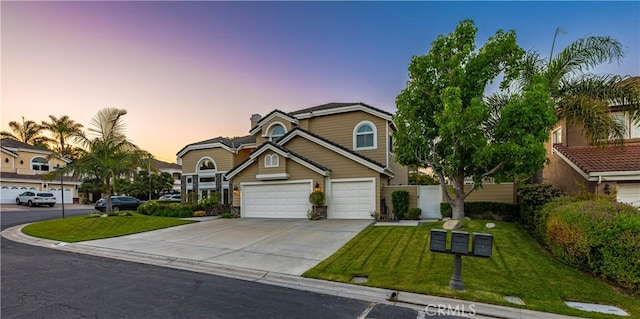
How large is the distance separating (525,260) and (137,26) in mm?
17736

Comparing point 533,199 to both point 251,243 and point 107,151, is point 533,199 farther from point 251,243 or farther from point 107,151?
point 107,151

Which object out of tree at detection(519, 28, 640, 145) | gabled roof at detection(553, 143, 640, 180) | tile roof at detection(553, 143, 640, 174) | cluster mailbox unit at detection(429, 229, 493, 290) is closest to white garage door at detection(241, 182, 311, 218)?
cluster mailbox unit at detection(429, 229, 493, 290)

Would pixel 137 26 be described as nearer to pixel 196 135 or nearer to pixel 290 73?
pixel 290 73

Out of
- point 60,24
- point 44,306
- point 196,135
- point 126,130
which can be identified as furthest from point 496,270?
point 196,135

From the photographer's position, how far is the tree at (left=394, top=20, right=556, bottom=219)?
34.2ft

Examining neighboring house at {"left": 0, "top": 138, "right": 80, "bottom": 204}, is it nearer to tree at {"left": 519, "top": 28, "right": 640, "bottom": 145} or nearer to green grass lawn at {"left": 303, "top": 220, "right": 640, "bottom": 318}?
green grass lawn at {"left": 303, "top": 220, "right": 640, "bottom": 318}

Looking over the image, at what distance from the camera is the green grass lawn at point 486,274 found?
17.7ft

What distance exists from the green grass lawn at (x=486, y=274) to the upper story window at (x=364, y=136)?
30.0ft

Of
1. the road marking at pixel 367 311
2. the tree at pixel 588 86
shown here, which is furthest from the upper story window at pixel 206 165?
the road marking at pixel 367 311

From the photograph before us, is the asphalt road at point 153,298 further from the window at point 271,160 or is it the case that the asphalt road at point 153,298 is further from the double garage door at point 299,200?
the window at point 271,160

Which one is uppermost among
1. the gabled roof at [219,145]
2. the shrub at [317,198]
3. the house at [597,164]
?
the gabled roof at [219,145]

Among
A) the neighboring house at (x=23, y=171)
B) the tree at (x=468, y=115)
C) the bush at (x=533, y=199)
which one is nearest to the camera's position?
the tree at (x=468, y=115)

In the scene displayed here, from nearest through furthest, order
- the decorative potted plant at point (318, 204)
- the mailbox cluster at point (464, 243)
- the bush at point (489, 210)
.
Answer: the mailbox cluster at point (464, 243) → the bush at point (489, 210) → the decorative potted plant at point (318, 204)

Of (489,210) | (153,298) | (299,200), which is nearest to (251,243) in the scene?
(153,298)
